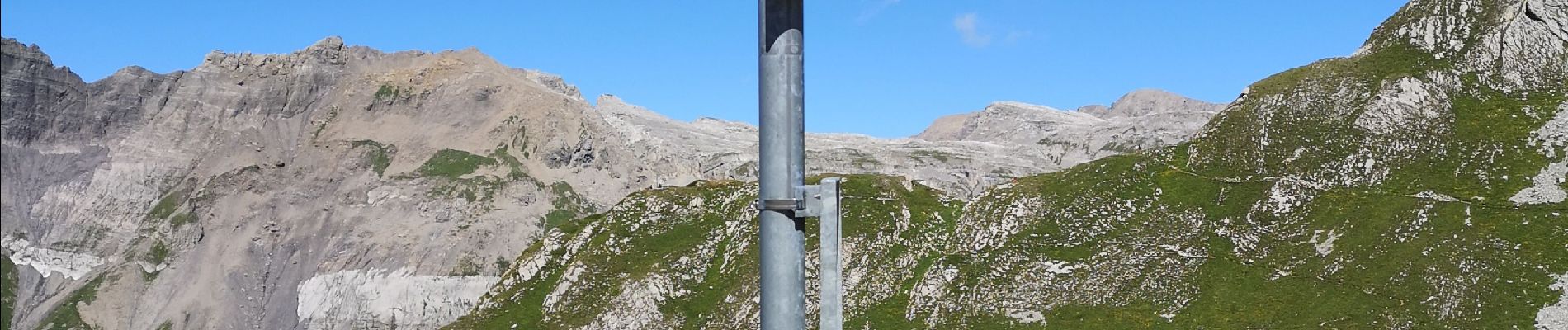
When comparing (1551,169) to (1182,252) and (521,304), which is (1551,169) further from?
(521,304)

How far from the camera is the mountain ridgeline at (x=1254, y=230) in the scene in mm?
76750

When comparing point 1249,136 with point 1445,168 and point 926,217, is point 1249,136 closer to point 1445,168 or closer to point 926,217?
point 1445,168

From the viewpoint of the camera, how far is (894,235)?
9731 cm

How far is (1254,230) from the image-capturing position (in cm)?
8719

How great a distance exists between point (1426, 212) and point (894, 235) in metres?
38.7

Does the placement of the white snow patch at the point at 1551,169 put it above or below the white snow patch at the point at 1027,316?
above

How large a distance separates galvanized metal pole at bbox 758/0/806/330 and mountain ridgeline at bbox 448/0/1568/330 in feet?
247

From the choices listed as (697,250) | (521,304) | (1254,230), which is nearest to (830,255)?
(1254,230)

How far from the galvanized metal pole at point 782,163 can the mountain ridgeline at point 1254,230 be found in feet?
247

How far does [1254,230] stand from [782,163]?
87628 mm

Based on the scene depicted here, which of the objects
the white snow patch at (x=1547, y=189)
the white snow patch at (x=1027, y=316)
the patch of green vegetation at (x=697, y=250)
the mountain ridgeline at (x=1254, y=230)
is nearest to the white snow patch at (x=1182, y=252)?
the mountain ridgeline at (x=1254, y=230)

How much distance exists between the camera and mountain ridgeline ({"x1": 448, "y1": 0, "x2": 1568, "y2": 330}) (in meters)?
76.8

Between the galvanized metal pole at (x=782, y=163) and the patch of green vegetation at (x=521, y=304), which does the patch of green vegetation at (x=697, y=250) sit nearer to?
the patch of green vegetation at (x=521, y=304)

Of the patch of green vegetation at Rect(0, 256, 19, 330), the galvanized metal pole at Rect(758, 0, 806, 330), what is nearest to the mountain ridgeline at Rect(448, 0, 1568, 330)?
the galvanized metal pole at Rect(758, 0, 806, 330)
